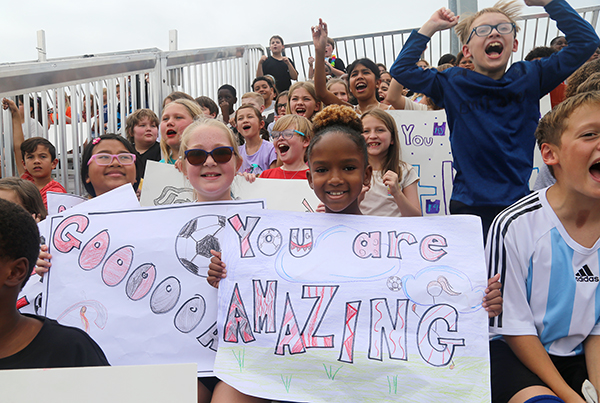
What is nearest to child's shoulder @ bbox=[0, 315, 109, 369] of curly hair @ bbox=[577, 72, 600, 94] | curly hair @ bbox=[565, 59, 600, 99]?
curly hair @ bbox=[577, 72, 600, 94]

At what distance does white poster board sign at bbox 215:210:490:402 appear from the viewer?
189cm

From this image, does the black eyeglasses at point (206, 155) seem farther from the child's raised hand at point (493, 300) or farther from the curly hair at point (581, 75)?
the curly hair at point (581, 75)

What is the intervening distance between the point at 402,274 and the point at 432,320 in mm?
223

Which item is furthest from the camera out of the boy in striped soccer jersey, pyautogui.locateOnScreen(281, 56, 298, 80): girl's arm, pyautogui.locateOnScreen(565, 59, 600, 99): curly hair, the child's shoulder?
pyautogui.locateOnScreen(281, 56, 298, 80): girl's arm

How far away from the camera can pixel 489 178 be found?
306 centimetres

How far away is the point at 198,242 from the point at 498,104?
82.3 inches

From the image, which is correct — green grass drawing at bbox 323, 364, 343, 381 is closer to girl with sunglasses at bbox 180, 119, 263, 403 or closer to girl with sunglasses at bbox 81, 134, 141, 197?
girl with sunglasses at bbox 180, 119, 263, 403

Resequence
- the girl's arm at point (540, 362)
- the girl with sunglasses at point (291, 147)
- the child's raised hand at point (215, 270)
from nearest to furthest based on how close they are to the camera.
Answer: the girl's arm at point (540, 362) → the child's raised hand at point (215, 270) → the girl with sunglasses at point (291, 147)

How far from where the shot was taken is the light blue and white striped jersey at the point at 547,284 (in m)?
2.02

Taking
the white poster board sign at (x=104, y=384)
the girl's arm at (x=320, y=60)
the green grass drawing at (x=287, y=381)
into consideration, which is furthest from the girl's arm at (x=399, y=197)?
the white poster board sign at (x=104, y=384)

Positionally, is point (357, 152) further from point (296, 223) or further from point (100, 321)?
point (100, 321)

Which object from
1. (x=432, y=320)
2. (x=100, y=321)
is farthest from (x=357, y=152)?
(x=100, y=321)

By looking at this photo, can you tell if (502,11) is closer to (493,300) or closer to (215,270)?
(493,300)

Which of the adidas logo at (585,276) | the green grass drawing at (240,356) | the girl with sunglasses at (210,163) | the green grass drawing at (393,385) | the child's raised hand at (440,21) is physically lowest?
Result: the green grass drawing at (393,385)
